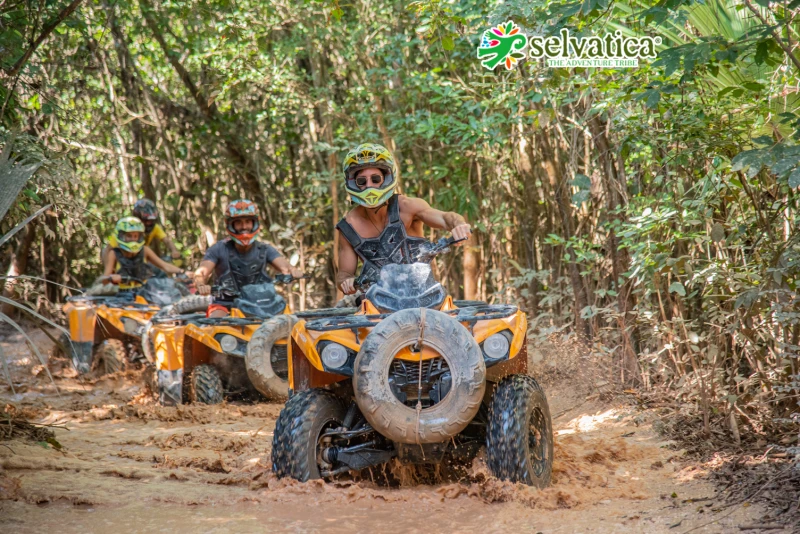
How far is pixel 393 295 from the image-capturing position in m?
5.01

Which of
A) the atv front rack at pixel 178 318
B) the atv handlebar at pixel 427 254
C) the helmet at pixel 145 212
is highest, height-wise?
the helmet at pixel 145 212

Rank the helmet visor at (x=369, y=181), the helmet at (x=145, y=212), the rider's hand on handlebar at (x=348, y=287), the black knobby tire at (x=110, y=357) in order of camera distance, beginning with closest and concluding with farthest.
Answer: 1. the rider's hand on handlebar at (x=348, y=287)
2. the helmet visor at (x=369, y=181)
3. the black knobby tire at (x=110, y=357)
4. the helmet at (x=145, y=212)

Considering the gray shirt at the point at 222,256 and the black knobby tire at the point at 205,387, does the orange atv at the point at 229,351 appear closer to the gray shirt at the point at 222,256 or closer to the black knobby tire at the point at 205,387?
the black knobby tire at the point at 205,387

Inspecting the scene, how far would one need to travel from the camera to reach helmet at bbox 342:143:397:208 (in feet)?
18.2

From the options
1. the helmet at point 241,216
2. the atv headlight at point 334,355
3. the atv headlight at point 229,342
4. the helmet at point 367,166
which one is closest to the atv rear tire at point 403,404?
the atv headlight at point 334,355

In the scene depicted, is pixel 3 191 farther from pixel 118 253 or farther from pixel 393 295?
pixel 118 253

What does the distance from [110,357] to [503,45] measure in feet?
21.2

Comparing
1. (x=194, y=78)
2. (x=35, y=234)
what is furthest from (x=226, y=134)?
(x=35, y=234)

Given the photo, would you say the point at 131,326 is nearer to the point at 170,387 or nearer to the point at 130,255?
the point at 130,255

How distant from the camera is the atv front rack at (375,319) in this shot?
4715 millimetres

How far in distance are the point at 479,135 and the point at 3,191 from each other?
17.8ft

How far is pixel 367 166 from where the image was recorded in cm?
560

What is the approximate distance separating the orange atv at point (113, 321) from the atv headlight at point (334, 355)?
6.59 meters

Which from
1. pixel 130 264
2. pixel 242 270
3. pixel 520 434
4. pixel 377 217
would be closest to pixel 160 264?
pixel 130 264
